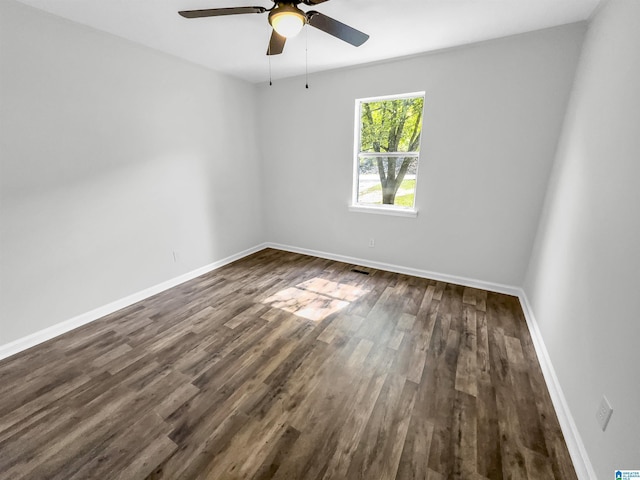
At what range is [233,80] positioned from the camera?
354cm

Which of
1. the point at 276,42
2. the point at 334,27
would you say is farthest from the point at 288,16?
the point at 276,42

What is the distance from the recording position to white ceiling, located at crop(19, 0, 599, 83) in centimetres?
189

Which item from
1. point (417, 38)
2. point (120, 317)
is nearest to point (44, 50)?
point (120, 317)

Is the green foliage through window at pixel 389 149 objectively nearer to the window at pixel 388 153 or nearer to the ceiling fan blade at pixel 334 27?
the window at pixel 388 153

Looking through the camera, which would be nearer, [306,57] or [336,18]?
[336,18]

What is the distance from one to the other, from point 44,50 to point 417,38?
3.09 metres

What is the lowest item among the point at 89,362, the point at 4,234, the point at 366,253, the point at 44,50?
the point at 89,362

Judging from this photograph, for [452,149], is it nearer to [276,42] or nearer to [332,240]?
[332,240]

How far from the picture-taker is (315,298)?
2873 millimetres

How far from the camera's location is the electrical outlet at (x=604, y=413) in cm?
113

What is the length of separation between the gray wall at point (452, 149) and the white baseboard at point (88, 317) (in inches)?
73.3

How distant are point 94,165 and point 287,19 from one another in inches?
84.0

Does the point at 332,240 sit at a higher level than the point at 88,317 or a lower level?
higher

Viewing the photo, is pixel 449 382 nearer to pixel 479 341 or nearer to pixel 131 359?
pixel 479 341
